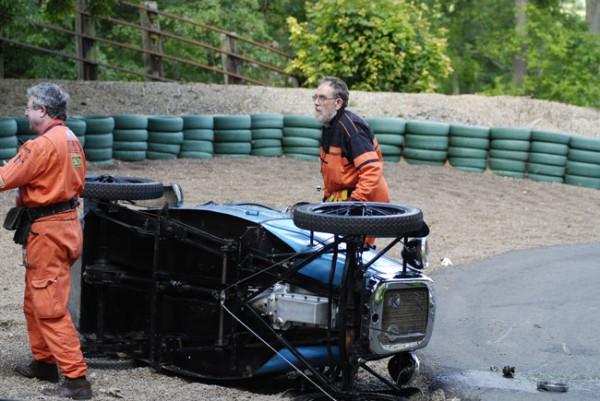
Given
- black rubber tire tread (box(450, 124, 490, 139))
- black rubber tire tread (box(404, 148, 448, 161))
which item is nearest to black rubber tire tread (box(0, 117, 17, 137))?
black rubber tire tread (box(404, 148, 448, 161))

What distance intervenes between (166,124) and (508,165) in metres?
5.50

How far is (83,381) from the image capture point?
242 inches

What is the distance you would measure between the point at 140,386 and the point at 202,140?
36.7 ft

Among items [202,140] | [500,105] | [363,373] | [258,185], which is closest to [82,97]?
[202,140]

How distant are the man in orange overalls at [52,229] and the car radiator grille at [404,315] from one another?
1.70m

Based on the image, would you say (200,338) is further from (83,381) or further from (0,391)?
(0,391)

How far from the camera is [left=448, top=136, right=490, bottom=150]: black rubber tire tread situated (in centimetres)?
1789

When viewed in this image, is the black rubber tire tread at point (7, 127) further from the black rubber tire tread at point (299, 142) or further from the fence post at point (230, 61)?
the fence post at point (230, 61)

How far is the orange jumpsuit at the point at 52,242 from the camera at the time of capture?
6066mm

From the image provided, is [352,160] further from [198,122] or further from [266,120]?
[266,120]

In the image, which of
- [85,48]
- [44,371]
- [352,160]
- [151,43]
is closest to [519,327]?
[352,160]

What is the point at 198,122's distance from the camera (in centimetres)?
1734

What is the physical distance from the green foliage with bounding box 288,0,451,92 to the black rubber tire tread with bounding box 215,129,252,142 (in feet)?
13.9

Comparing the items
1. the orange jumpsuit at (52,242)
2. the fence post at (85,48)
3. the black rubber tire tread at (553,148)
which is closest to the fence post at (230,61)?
the fence post at (85,48)
